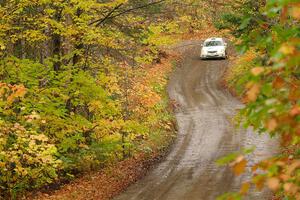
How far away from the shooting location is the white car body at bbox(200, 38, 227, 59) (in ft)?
128

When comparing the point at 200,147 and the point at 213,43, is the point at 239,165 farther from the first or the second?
the point at 213,43

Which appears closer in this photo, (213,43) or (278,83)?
(278,83)

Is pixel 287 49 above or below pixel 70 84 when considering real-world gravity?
above

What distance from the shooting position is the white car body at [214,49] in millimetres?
39031

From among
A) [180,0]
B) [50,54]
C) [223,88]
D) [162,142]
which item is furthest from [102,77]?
[223,88]

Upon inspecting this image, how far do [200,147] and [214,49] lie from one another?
21.4 metres

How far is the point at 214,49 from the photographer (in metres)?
39.1

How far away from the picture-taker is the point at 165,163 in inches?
672

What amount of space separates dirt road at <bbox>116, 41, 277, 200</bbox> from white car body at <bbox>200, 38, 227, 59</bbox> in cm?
483

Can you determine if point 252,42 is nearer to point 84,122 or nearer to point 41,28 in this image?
point 84,122

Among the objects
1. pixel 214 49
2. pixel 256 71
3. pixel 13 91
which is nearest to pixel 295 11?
pixel 256 71

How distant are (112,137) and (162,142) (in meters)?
5.09

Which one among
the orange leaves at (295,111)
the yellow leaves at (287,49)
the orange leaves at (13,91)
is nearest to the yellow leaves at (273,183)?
the orange leaves at (295,111)

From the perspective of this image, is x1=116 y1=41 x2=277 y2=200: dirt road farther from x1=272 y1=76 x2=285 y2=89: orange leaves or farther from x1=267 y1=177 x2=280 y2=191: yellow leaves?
x1=267 y1=177 x2=280 y2=191: yellow leaves
